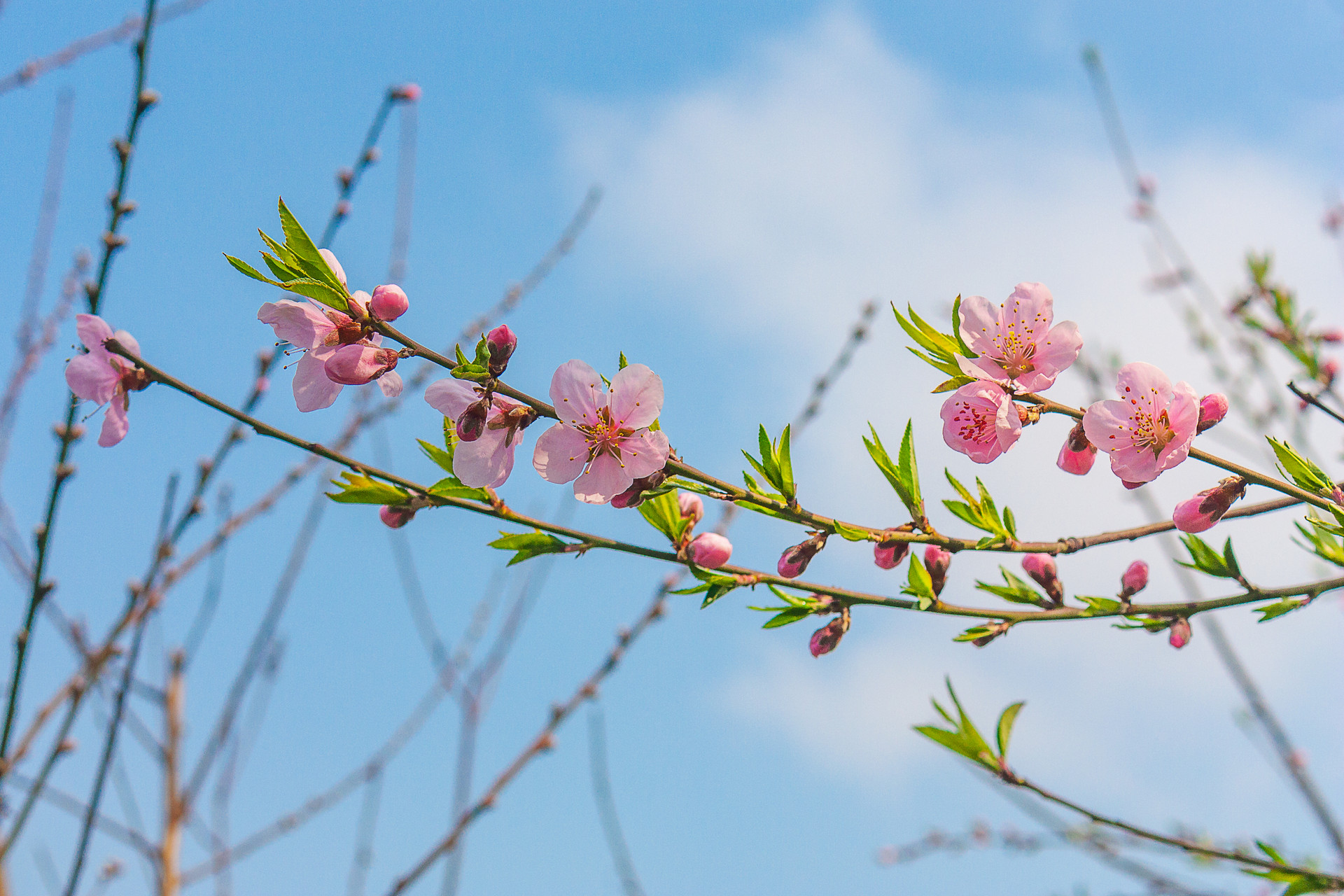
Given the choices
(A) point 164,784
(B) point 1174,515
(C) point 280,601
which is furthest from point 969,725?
(A) point 164,784

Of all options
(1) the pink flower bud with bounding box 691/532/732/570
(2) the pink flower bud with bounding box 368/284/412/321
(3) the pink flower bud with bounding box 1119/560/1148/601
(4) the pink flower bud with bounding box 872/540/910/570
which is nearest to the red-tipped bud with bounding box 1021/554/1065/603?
(3) the pink flower bud with bounding box 1119/560/1148/601

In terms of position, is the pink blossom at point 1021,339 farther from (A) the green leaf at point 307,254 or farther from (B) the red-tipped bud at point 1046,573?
(A) the green leaf at point 307,254

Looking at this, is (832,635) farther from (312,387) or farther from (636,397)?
(312,387)

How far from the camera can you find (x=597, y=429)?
55.2 inches

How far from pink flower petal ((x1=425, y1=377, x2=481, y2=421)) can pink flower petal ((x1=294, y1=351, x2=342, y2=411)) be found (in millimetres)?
169

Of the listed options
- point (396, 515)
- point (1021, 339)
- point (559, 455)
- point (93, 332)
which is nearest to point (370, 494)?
point (396, 515)

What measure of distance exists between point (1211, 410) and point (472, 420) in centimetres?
122

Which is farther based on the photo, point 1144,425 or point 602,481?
point 1144,425

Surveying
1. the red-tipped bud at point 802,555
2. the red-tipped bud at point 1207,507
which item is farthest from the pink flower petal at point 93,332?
the red-tipped bud at point 1207,507

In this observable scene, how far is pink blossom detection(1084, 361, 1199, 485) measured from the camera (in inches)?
58.3

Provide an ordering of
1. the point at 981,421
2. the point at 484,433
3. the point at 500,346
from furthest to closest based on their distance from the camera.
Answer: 1. the point at 981,421
2. the point at 484,433
3. the point at 500,346

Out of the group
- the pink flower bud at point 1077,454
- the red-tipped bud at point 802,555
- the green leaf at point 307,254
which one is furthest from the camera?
the pink flower bud at point 1077,454

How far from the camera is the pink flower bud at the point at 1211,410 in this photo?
153 centimetres

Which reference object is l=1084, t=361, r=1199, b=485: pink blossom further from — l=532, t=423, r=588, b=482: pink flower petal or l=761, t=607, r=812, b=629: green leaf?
l=532, t=423, r=588, b=482: pink flower petal
